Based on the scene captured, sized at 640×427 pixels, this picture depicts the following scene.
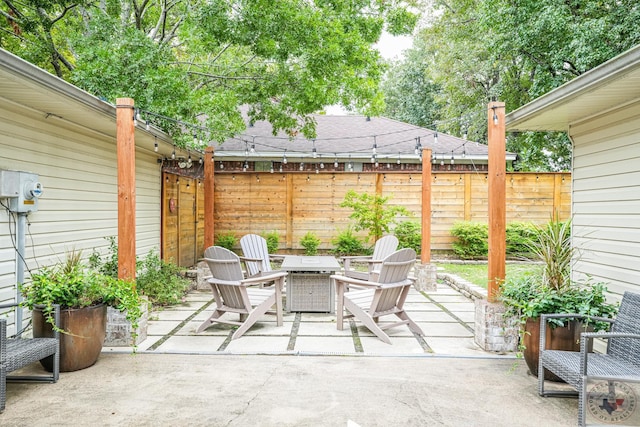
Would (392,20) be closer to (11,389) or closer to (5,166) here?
(5,166)

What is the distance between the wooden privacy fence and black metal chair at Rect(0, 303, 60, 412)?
20.3 ft

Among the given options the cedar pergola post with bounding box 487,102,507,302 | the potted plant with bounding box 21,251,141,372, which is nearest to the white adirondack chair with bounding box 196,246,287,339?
the potted plant with bounding box 21,251,141,372

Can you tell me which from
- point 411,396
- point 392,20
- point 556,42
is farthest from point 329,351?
point 556,42

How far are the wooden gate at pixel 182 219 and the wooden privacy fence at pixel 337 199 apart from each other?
105 mm

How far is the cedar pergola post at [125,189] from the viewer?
3908mm

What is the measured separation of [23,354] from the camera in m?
2.79

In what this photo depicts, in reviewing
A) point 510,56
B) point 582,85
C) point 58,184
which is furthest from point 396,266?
point 510,56

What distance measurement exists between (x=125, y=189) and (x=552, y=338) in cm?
363

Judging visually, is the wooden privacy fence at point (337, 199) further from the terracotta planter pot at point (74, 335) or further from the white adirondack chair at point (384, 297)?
the terracotta planter pot at point (74, 335)

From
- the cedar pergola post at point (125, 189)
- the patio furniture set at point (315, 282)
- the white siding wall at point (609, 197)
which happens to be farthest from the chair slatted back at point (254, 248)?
the white siding wall at point (609, 197)

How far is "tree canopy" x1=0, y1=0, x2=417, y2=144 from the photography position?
6.18 m

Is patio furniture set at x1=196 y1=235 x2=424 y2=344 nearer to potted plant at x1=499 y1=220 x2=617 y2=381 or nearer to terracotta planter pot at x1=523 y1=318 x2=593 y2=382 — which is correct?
potted plant at x1=499 y1=220 x2=617 y2=381

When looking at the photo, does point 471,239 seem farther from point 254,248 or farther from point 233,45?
point 233,45

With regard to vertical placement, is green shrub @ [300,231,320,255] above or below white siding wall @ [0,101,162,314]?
→ below
